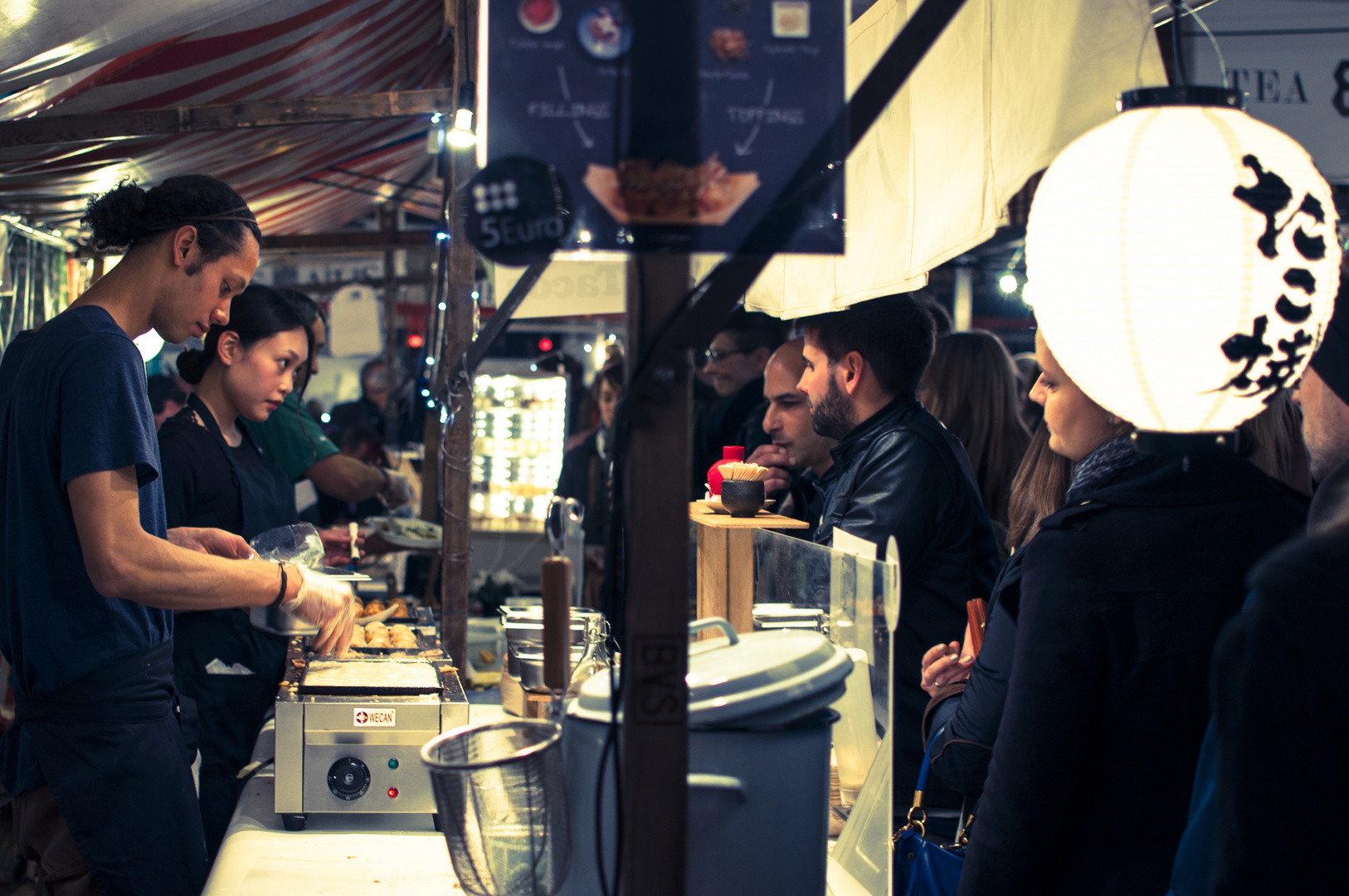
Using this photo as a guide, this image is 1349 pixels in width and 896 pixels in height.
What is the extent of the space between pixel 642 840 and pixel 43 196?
583cm

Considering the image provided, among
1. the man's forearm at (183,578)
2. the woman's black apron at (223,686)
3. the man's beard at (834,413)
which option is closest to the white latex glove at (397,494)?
the woman's black apron at (223,686)

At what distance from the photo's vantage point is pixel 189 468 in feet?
9.41

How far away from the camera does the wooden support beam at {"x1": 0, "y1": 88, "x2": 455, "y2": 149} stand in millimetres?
3566

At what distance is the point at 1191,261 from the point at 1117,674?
0.64 metres

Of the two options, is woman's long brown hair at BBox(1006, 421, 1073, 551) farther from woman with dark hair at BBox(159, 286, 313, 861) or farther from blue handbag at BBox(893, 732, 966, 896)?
woman with dark hair at BBox(159, 286, 313, 861)

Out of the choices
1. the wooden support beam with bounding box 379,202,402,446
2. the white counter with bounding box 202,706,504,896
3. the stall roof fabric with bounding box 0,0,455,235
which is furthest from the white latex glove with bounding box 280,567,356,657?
the wooden support beam with bounding box 379,202,402,446

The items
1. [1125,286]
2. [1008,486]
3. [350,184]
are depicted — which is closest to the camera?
[1125,286]

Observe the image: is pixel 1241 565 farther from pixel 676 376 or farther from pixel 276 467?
Result: pixel 276 467

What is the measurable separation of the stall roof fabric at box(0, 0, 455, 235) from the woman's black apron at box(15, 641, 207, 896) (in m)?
1.56

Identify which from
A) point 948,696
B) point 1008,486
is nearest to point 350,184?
point 1008,486

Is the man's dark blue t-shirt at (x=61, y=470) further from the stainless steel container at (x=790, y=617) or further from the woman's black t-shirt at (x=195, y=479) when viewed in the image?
the stainless steel container at (x=790, y=617)

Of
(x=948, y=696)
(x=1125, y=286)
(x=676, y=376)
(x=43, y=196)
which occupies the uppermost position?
(x=43, y=196)

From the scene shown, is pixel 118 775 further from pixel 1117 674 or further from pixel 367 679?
pixel 1117 674

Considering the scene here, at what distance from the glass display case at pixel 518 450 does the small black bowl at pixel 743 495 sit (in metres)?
6.59
